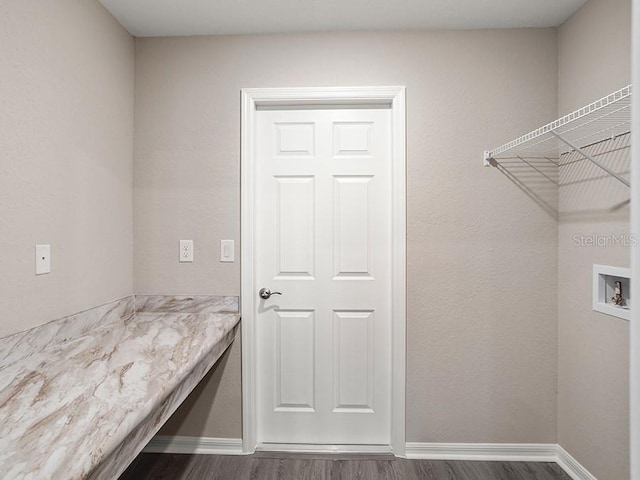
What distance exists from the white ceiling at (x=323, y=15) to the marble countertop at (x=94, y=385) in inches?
60.7

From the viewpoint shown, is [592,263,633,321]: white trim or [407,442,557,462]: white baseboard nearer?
[592,263,633,321]: white trim

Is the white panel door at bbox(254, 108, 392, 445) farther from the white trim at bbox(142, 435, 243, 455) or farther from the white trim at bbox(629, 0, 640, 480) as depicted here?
the white trim at bbox(629, 0, 640, 480)

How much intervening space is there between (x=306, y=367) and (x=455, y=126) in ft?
5.34

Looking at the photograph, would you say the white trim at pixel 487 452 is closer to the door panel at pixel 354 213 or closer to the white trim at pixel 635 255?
the door panel at pixel 354 213

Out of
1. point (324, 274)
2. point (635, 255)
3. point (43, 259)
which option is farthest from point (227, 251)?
point (635, 255)

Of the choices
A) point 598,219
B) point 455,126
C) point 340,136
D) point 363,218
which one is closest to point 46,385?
point 363,218

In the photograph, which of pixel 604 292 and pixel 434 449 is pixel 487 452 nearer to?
pixel 434 449

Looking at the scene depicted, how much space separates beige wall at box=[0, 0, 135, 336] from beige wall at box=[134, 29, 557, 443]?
295 millimetres

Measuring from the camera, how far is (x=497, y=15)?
2.04 metres

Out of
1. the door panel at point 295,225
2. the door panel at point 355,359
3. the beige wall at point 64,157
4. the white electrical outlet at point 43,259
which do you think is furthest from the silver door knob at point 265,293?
the white electrical outlet at point 43,259

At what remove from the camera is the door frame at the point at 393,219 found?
2.18 metres

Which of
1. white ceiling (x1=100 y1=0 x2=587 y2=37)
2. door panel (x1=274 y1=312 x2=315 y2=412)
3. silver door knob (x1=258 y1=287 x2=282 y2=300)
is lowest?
door panel (x1=274 y1=312 x2=315 y2=412)

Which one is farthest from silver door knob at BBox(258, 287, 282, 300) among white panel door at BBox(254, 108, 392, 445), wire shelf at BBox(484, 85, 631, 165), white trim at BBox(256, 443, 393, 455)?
wire shelf at BBox(484, 85, 631, 165)

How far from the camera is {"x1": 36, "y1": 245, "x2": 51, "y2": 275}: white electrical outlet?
1558 mm
